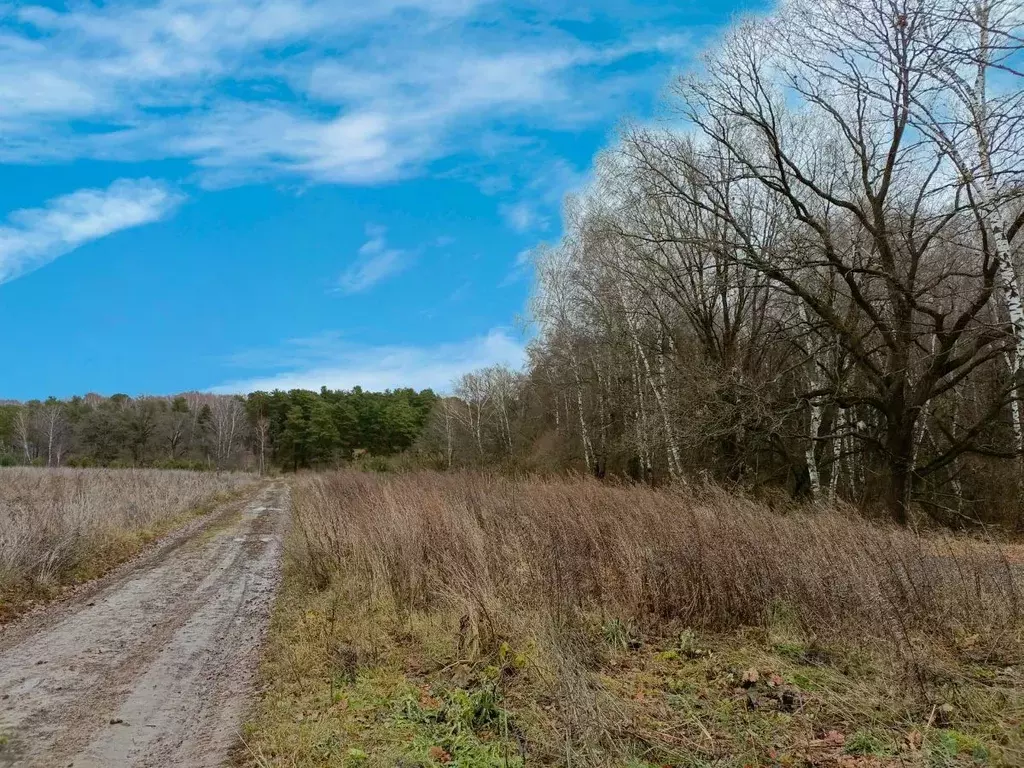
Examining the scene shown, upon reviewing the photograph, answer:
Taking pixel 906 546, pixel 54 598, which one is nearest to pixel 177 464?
pixel 54 598

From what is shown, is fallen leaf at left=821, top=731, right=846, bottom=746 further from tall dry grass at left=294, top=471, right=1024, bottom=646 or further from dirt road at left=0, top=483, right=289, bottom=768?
dirt road at left=0, top=483, right=289, bottom=768

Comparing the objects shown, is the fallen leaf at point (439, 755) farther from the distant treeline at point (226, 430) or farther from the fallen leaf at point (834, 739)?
the distant treeline at point (226, 430)

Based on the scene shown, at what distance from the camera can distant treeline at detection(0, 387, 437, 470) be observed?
6931 cm

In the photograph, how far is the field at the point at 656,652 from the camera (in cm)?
325

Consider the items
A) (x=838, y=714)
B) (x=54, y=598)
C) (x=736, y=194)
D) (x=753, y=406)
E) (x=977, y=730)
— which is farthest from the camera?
(x=736, y=194)

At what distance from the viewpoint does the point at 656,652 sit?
4.76 m

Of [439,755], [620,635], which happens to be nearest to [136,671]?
[439,755]

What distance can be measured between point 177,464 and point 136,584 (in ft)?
168

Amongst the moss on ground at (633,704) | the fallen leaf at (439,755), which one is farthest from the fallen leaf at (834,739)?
the fallen leaf at (439,755)

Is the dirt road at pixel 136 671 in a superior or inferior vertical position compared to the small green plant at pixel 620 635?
inferior

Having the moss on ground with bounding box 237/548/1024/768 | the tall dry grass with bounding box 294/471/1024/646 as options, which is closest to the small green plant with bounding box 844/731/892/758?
the moss on ground with bounding box 237/548/1024/768

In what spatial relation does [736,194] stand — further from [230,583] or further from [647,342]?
[230,583]

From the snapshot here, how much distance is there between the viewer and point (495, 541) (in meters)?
7.13

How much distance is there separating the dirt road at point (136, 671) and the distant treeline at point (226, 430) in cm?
5906
